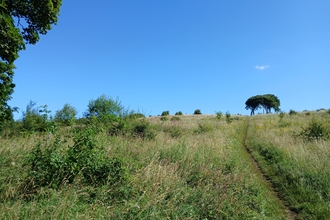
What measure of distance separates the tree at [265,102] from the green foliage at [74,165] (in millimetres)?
94965

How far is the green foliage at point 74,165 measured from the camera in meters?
4.07

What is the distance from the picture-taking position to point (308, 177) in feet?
21.3

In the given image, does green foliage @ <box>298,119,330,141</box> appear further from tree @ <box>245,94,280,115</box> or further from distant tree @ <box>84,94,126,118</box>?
tree @ <box>245,94,280,115</box>

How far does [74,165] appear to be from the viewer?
429 cm

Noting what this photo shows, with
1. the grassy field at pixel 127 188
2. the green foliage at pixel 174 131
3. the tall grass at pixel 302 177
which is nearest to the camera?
the grassy field at pixel 127 188

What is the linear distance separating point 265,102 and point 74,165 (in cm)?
9581

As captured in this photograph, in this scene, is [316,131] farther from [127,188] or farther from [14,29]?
[14,29]

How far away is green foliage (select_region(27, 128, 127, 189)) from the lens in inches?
160

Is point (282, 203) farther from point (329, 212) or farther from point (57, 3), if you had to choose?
point (57, 3)

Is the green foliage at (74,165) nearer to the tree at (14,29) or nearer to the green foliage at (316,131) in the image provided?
the tree at (14,29)

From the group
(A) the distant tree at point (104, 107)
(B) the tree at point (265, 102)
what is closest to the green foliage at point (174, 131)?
(A) the distant tree at point (104, 107)

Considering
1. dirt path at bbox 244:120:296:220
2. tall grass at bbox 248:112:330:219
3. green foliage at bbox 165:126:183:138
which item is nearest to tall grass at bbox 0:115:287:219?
dirt path at bbox 244:120:296:220

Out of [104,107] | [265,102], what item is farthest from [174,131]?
[265,102]

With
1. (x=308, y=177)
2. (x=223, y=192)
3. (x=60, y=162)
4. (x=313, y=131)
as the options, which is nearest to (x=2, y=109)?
(x=60, y=162)
